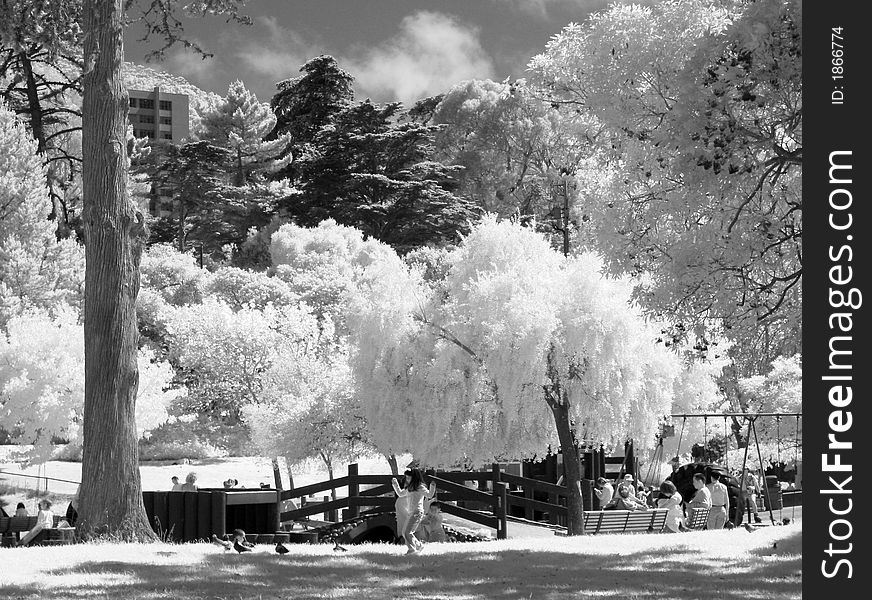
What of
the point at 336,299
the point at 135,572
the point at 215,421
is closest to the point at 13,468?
the point at 215,421

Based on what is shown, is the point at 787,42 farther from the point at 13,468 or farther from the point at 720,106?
the point at 13,468

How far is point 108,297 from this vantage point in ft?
48.1

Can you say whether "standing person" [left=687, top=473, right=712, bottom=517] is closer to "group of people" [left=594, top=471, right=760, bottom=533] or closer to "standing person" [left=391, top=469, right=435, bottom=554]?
"group of people" [left=594, top=471, right=760, bottom=533]

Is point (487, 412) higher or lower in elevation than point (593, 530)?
higher

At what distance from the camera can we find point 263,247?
57.6 metres

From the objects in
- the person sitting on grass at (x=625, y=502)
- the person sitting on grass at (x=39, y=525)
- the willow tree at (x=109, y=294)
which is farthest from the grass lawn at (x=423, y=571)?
the person sitting on grass at (x=625, y=502)

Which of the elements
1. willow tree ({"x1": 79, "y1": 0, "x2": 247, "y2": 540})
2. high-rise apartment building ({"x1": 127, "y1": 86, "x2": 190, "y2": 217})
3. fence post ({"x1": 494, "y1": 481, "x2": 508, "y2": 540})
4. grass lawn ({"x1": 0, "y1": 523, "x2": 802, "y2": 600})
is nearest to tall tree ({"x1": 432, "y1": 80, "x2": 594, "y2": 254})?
fence post ({"x1": 494, "y1": 481, "x2": 508, "y2": 540})

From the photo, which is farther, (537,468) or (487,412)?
(537,468)

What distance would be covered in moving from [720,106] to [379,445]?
58.6 ft

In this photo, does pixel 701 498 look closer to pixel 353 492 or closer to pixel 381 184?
pixel 353 492

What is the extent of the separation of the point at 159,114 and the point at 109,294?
11545cm

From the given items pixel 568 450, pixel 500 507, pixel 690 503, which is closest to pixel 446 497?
pixel 500 507
